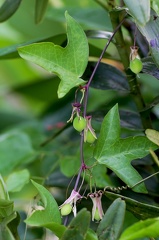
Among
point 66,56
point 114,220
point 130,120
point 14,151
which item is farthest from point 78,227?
point 14,151

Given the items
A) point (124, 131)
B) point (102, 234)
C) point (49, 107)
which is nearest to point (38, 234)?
point (124, 131)

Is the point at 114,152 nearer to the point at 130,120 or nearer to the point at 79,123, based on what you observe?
the point at 79,123

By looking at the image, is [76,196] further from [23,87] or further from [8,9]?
[23,87]

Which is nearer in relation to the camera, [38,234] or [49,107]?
[38,234]

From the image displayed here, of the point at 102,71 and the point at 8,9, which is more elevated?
the point at 8,9

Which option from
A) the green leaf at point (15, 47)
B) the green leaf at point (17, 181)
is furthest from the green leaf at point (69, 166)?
the green leaf at point (15, 47)

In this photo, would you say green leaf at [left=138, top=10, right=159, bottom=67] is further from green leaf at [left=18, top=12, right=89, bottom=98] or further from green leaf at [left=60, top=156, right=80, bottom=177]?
green leaf at [left=60, top=156, right=80, bottom=177]
